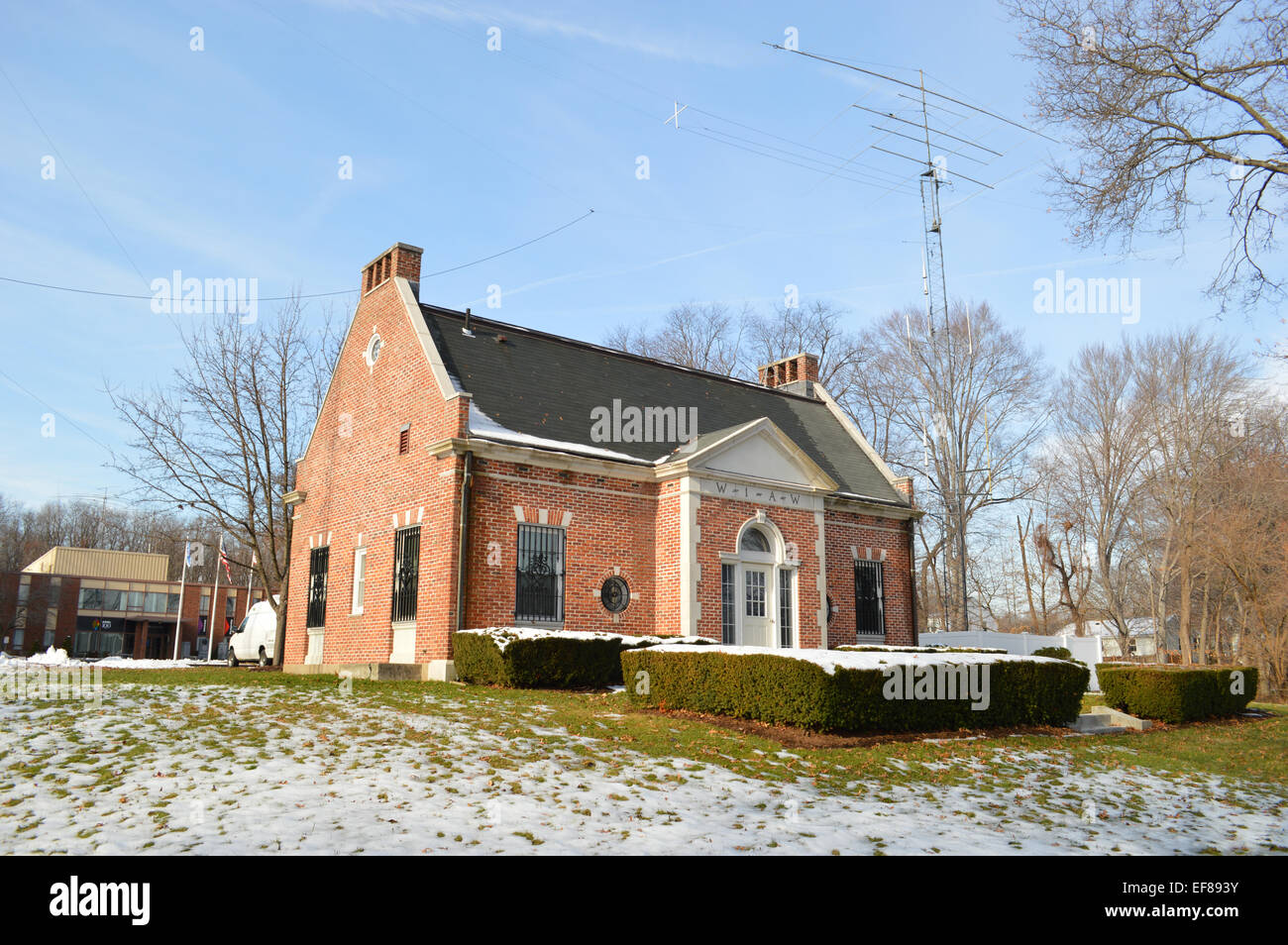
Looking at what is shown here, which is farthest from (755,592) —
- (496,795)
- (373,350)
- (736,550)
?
(496,795)

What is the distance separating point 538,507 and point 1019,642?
19121 mm

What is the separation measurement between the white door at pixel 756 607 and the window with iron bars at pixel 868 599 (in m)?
4.21

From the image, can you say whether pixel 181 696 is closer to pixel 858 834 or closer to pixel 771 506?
pixel 858 834

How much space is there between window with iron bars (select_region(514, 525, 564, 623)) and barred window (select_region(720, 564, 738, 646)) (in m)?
3.86

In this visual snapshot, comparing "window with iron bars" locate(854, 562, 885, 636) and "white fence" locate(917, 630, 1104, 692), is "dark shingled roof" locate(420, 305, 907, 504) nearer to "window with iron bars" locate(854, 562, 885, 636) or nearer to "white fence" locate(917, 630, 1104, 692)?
"window with iron bars" locate(854, 562, 885, 636)

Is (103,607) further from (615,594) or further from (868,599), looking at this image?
(868,599)

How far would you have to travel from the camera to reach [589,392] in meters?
20.9

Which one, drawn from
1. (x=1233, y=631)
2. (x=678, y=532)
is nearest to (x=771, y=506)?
(x=678, y=532)

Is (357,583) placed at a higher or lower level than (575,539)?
lower

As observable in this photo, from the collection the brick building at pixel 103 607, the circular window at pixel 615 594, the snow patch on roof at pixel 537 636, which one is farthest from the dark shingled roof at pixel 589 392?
the brick building at pixel 103 607

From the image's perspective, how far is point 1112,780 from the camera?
1022 cm

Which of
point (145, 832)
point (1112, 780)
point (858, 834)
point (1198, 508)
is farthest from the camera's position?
point (1198, 508)

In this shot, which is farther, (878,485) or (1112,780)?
(878,485)
